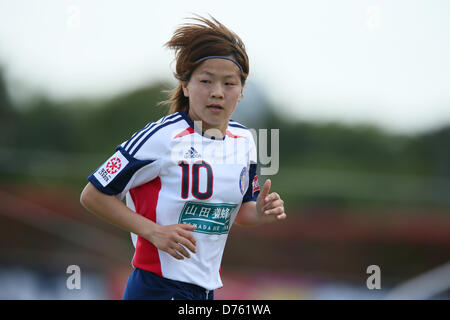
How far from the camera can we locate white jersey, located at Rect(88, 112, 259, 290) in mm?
2189

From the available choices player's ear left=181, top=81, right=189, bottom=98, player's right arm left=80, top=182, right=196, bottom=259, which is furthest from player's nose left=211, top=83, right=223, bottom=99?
player's right arm left=80, top=182, right=196, bottom=259

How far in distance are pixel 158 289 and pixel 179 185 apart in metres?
0.50

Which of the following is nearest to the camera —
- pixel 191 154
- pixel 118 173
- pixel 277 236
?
pixel 118 173

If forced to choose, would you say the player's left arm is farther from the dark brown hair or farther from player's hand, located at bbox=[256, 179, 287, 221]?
the dark brown hair

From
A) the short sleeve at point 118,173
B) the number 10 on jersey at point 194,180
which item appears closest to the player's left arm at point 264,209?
the number 10 on jersey at point 194,180

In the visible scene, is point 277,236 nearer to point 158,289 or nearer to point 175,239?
point 158,289

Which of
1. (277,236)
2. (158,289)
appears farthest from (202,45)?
(277,236)

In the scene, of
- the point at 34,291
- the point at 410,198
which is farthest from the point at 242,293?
the point at 410,198

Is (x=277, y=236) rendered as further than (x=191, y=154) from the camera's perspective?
Yes

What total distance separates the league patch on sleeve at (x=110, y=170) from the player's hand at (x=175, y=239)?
1.04 feet

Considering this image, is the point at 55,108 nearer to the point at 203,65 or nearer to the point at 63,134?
the point at 63,134

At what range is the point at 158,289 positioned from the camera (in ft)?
7.45

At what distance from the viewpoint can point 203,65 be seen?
2.29m

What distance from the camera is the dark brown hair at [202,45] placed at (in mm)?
2299
